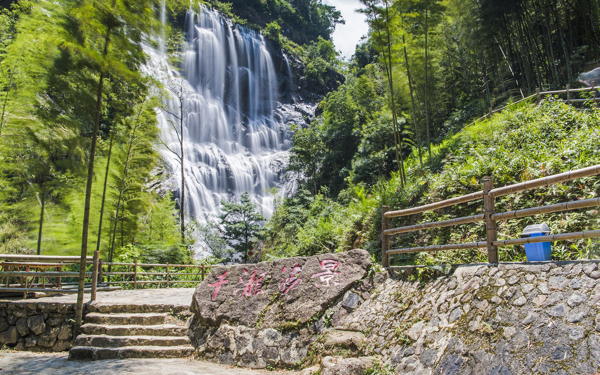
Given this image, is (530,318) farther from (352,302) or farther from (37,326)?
(37,326)

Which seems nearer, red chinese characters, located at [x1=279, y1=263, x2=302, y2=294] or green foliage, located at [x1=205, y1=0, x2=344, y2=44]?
red chinese characters, located at [x1=279, y1=263, x2=302, y2=294]

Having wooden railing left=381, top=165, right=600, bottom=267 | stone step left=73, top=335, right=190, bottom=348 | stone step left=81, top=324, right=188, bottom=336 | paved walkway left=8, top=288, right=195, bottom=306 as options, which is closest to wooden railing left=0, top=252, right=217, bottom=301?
paved walkway left=8, top=288, right=195, bottom=306

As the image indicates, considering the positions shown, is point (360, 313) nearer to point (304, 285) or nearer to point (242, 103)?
point (304, 285)

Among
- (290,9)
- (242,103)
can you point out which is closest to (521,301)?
(242,103)

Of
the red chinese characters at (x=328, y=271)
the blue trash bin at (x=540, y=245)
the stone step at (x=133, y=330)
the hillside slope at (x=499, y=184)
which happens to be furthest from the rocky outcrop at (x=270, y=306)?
the blue trash bin at (x=540, y=245)

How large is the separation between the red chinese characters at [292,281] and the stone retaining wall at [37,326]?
3.35 metres

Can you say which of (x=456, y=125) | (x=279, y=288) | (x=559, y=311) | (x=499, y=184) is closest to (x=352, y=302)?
(x=279, y=288)

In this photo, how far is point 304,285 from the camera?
4285 mm

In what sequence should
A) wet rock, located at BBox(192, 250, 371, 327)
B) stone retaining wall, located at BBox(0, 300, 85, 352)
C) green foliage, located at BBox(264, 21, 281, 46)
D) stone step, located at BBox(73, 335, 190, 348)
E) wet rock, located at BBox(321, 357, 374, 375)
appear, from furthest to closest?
green foliage, located at BBox(264, 21, 281, 46) → stone retaining wall, located at BBox(0, 300, 85, 352) → stone step, located at BBox(73, 335, 190, 348) → wet rock, located at BBox(192, 250, 371, 327) → wet rock, located at BBox(321, 357, 374, 375)

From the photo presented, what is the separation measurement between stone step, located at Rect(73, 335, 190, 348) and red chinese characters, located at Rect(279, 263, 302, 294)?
5.23 feet

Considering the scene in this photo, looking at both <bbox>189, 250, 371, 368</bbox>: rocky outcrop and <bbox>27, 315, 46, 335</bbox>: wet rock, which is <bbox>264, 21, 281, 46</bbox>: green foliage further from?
<bbox>27, 315, 46, 335</bbox>: wet rock

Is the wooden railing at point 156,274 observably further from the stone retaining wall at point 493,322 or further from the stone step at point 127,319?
the stone retaining wall at point 493,322

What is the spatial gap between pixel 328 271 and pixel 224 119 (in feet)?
73.9

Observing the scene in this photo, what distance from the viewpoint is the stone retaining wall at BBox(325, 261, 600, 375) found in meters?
1.94
